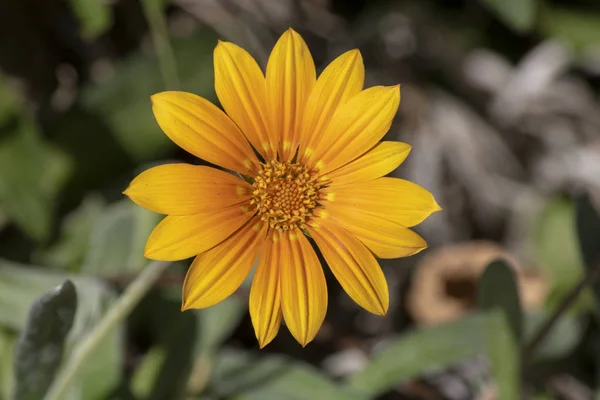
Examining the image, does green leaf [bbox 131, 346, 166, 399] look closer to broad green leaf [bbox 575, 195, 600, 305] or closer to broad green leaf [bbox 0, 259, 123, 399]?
broad green leaf [bbox 0, 259, 123, 399]

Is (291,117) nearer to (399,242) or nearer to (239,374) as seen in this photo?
(399,242)

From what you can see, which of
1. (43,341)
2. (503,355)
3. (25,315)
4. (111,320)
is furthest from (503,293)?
(25,315)

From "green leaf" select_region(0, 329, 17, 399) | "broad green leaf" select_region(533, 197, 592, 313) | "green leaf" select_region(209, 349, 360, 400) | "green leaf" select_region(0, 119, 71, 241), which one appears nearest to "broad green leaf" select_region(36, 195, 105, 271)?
"green leaf" select_region(0, 119, 71, 241)

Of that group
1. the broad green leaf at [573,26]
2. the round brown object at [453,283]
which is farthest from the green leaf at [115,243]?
the broad green leaf at [573,26]

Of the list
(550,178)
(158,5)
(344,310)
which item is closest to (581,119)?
(550,178)

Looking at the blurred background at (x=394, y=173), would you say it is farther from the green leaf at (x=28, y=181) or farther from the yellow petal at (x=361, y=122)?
the yellow petal at (x=361, y=122)

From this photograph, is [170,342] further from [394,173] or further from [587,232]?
[587,232]
